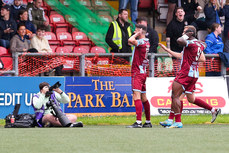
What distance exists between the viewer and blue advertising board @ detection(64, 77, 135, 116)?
53.2 feet

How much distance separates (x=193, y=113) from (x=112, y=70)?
8.21ft

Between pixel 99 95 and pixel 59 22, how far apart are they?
6492 millimetres

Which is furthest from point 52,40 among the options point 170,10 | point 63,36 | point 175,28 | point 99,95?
point 99,95

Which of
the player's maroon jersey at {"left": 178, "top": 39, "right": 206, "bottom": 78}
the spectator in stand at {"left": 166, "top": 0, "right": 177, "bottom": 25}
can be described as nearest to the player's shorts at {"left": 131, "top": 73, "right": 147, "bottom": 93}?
the player's maroon jersey at {"left": 178, "top": 39, "right": 206, "bottom": 78}

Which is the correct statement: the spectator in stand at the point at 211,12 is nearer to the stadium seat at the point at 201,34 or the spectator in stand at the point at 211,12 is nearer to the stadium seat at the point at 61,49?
the stadium seat at the point at 201,34

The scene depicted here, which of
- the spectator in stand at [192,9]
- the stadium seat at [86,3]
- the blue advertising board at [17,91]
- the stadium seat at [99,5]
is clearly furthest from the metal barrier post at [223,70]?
the stadium seat at [86,3]

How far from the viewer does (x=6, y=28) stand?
18.5 meters

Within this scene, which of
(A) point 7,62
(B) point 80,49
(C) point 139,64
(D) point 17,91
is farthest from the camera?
(B) point 80,49

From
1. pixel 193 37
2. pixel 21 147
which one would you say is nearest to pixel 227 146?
pixel 21 147

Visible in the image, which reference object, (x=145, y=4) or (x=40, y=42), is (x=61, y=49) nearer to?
(x=40, y=42)

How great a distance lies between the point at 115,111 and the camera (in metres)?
16.5

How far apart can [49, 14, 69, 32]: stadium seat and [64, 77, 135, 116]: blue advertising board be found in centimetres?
605

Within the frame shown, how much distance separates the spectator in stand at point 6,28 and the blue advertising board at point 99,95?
2.89 metres

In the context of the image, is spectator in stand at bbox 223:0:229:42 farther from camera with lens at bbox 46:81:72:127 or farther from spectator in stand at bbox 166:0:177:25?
camera with lens at bbox 46:81:72:127
